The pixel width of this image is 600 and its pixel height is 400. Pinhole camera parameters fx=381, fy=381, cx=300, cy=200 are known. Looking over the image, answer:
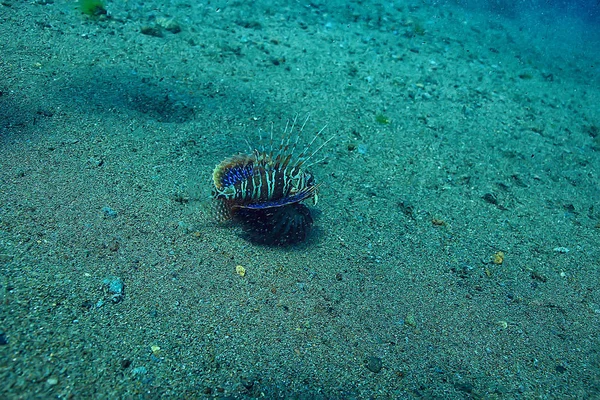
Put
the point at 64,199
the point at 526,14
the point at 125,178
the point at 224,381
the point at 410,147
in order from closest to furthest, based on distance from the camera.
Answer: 1. the point at 224,381
2. the point at 64,199
3. the point at 125,178
4. the point at 410,147
5. the point at 526,14

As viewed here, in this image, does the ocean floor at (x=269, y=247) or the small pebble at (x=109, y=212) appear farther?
the small pebble at (x=109, y=212)

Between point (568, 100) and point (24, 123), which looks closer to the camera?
point (24, 123)

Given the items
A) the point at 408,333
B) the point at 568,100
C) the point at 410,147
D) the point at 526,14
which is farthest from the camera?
the point at 526,14

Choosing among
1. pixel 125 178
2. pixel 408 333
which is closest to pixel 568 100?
pixel 408 333

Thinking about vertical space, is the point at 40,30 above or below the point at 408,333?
above

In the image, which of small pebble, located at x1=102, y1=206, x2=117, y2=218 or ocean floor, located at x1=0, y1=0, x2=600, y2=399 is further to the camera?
small pebble, located at x1=102, y1=206, x2=117, y2=218

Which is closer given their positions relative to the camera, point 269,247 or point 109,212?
point 109,212

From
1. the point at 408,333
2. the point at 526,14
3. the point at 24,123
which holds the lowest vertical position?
the point at 408,333

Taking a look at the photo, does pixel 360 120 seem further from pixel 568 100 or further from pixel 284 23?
pixel 568 100
